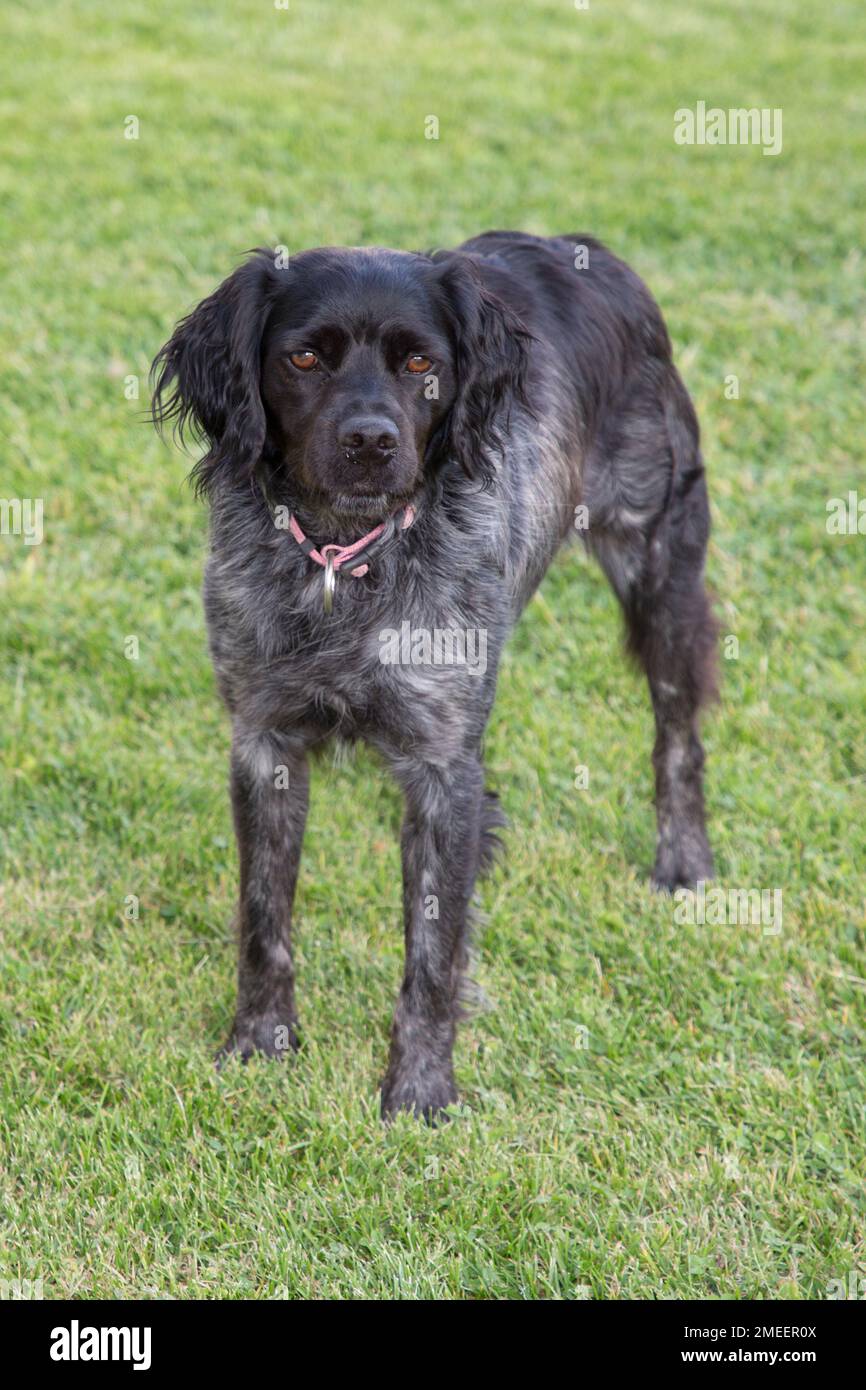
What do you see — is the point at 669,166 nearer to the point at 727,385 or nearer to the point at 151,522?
the point at 727,385

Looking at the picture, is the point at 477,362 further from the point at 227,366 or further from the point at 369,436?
the point at 227,366

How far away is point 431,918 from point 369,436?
4.17 ft

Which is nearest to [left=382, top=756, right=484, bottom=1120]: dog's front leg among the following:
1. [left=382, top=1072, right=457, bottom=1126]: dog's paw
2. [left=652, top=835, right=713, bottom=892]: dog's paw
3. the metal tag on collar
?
[left=382, top=1072, right=457, bottom=1126]: dog's paw

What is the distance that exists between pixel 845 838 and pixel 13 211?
20.7ft

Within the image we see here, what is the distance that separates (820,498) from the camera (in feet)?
21.9

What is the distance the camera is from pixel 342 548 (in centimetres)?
362

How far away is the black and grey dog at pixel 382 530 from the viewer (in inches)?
135

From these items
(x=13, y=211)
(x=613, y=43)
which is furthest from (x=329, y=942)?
(x=613, y=43)

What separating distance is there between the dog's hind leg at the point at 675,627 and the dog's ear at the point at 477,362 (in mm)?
996
